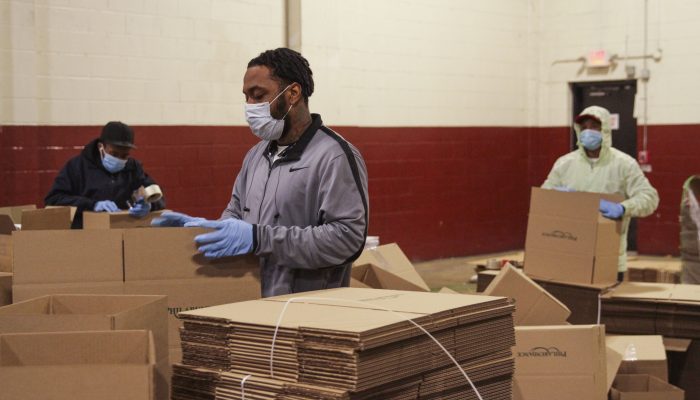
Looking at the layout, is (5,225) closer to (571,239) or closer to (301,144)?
(301,144)

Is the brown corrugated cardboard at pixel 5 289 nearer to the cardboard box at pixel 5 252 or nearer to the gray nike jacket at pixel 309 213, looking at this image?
the cardboard box at pixel 5 252

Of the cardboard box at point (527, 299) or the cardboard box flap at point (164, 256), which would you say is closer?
the cardboard box flap at point (164, 256)

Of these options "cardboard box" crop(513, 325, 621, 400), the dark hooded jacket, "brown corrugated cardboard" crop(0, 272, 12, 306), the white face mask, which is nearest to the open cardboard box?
"brown corrugated cardboard" crop(0, 272, 12, 306)

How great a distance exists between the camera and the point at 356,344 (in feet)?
6.84

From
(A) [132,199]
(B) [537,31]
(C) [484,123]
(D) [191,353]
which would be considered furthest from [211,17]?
(D) [191,353]

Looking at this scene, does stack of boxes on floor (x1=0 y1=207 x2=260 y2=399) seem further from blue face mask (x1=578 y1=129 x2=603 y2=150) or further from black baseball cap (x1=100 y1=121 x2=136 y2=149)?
blue face mask (x1=578 y1=129 x2=603 y2=150)

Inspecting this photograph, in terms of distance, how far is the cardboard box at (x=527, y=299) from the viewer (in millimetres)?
4156

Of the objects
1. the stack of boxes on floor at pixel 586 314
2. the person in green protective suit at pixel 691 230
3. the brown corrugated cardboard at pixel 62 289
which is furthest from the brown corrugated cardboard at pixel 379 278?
the person in green protective suit at pixel 691 230

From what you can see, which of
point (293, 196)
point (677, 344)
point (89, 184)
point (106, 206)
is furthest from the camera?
point (89, 184)

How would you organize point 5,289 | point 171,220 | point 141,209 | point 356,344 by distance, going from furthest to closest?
point 141,209, point 171,220, point 5,289, point 356,344

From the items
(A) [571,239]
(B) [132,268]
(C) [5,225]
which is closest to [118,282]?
(B) [132,268]

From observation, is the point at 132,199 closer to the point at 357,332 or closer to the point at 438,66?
the point at 357,332

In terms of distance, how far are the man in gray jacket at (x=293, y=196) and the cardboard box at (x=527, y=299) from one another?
1448 mm

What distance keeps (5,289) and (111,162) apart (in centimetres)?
235
